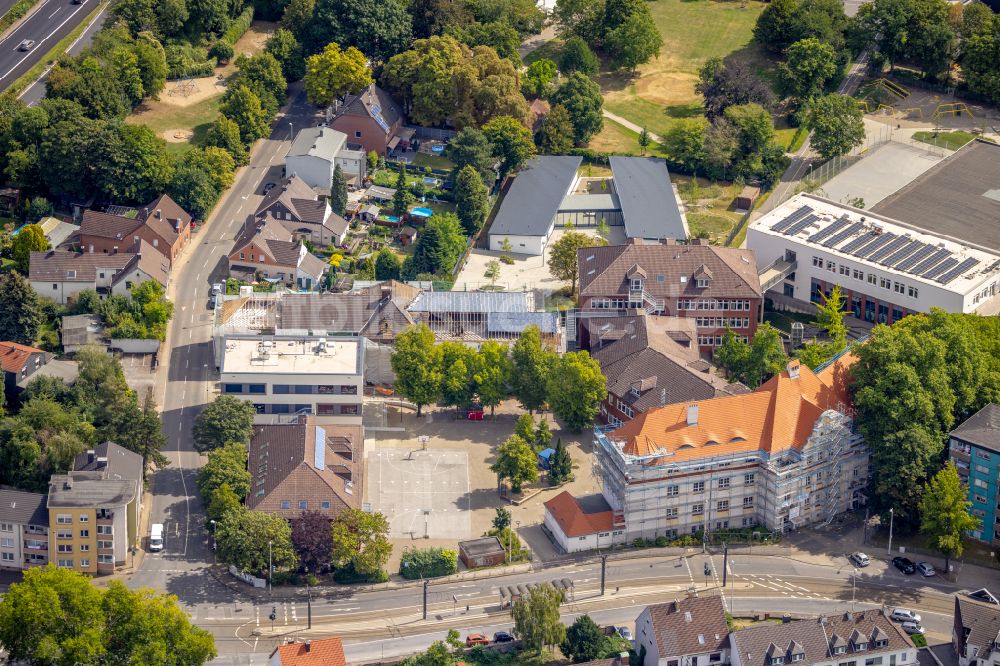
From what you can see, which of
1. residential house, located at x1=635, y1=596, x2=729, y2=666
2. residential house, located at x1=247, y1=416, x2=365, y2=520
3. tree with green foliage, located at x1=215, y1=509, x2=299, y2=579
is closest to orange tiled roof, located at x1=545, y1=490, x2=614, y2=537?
residential house, located at x1=635, y1=596, x2=729, y2=666

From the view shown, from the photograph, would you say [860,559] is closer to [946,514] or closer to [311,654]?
[946,514]

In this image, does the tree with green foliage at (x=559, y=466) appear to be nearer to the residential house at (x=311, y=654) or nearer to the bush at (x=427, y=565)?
the bush at (x=427, y=565)

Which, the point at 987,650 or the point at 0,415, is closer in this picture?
the point at 987,650

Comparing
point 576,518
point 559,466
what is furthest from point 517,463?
point 576,518

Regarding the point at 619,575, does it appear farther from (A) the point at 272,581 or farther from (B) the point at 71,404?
(B) the point at 71,404

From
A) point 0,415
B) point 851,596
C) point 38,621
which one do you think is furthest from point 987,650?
point 0,415

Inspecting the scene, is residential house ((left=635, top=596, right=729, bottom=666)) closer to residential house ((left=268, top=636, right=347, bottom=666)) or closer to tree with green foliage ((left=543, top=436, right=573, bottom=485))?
residential house ((left=268, top=636, right=347, bottom=666))
